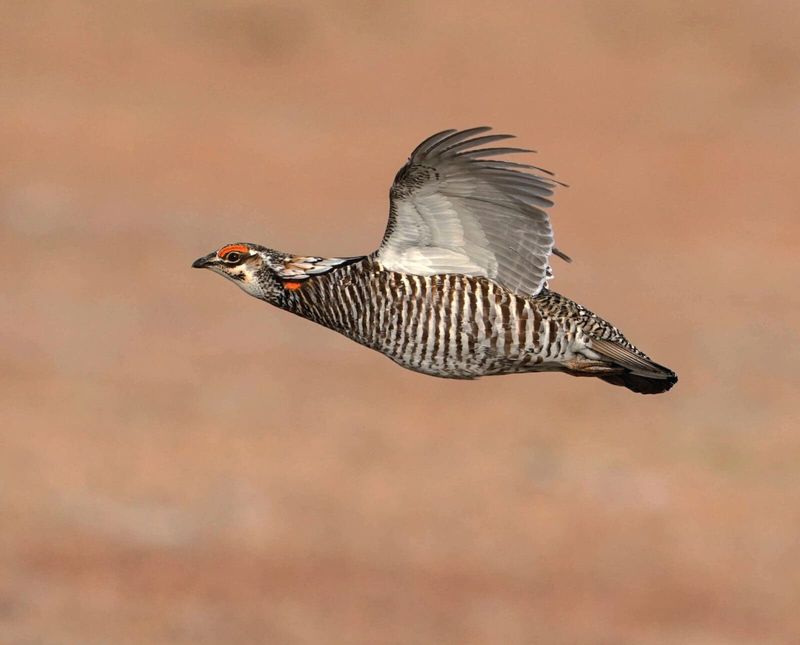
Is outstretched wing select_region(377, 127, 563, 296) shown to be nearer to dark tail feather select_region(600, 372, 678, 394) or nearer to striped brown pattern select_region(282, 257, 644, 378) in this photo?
striped brown pattern select_region(282, 257, 644, 378)

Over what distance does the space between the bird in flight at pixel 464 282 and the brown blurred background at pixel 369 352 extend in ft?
50.4

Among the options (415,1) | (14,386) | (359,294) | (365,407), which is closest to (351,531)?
(365,407)

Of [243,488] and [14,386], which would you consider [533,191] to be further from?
[14,386]

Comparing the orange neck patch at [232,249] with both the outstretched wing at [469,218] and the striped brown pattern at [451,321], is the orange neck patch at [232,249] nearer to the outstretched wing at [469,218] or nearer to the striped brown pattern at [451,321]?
the striped brown pattern at [451,321]

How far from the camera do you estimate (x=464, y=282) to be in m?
9.49

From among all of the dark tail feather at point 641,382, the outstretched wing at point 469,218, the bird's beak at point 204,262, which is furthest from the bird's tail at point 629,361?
the bird's beak at point 204,262

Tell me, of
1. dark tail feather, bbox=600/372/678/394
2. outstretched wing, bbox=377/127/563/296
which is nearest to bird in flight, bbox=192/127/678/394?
outstretched wing, bbox=377/127/563/296

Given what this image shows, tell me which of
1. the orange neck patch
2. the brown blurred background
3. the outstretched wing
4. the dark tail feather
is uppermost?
the brown blurred background

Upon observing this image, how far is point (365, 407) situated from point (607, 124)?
49.8ft

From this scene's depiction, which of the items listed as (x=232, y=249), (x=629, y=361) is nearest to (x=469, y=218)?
(x=629, y=361)

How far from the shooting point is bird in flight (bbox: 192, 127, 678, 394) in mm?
9273

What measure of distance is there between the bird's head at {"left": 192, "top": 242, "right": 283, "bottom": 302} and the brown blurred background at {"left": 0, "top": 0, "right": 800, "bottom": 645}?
49.1 feet

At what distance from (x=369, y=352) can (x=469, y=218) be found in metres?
24.8

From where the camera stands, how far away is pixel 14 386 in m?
30.6
